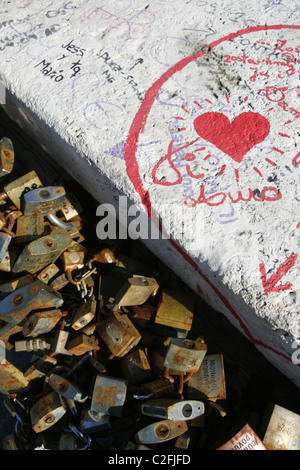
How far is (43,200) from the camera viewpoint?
1940mm

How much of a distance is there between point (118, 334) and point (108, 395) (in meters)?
0.25

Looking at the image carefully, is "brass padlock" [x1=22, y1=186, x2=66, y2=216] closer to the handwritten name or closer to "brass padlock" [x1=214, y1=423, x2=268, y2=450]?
the handwritten name

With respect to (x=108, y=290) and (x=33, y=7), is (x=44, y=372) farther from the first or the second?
(x=33, y=7)

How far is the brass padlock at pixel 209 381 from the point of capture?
5.65 feet

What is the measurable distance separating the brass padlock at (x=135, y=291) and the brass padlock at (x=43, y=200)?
58cm

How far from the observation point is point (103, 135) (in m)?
1.88

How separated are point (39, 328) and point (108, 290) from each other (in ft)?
1.17

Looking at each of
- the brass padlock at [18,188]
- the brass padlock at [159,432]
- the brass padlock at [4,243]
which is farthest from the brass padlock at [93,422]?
the brass padlock at [18,188]

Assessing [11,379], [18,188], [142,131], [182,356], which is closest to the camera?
[182,356]

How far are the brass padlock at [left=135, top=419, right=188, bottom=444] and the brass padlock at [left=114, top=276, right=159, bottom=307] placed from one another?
0.51 meters

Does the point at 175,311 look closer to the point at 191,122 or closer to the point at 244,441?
the point at 244,441

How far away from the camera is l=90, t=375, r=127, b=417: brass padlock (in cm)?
167

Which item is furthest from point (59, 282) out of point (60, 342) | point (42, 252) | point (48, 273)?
point (60, 342)
